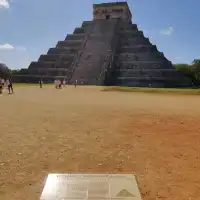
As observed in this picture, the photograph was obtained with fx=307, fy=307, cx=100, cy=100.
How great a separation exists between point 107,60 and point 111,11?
2342 centimetres

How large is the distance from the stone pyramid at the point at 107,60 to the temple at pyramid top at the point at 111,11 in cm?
185

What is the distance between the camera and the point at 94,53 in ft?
208

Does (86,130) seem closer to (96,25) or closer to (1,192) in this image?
(1,192)

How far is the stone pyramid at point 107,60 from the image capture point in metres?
53.5

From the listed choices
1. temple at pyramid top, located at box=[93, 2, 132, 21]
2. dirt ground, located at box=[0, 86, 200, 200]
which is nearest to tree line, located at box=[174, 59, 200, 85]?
temple at pyramid top, located at box=[93, 2, 132, 21]

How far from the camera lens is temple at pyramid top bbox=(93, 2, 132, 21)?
77.0 metres

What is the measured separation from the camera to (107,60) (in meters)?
59.4

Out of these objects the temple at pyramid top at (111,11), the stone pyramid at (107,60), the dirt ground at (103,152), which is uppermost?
the temple at pyramid top at (111,11)

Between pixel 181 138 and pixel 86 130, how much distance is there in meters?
3.07

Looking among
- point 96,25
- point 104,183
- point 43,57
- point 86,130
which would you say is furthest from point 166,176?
point 96,25

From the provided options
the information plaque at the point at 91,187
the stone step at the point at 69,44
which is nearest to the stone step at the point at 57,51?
the stone step at the point at 69,44

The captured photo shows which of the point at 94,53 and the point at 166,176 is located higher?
the point at 94,53

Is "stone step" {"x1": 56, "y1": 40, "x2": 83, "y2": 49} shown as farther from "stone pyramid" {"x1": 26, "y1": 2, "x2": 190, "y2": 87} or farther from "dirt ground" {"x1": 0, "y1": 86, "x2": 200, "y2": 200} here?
"dirt ground" {"x1": 0, "y1": 86, "x2": 200, "y2": 200}

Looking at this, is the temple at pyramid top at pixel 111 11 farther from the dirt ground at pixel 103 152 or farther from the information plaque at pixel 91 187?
the information plaque at pixel 91 187
